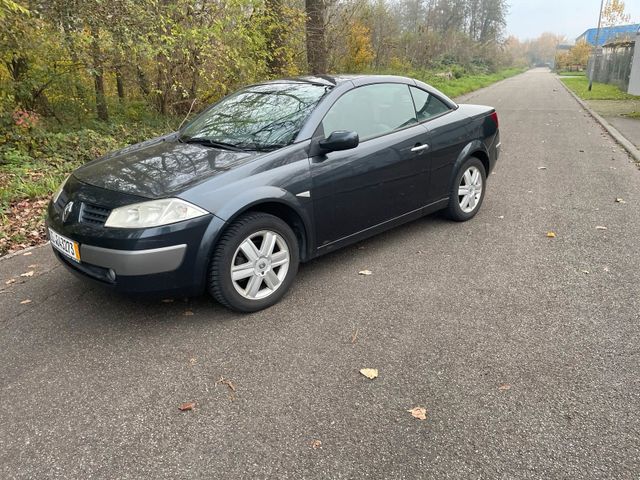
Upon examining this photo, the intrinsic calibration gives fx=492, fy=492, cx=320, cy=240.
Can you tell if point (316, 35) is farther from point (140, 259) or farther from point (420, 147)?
point (140, 259)

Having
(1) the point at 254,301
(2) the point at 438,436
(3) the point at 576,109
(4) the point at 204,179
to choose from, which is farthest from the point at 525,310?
(3) the point at 576,109

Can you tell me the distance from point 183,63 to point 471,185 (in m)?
6.23

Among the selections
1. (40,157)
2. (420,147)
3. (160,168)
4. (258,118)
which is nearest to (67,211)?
(160,168)

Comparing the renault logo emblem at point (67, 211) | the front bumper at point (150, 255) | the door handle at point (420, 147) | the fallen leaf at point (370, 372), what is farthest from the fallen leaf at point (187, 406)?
the door handle at point (420, 147)

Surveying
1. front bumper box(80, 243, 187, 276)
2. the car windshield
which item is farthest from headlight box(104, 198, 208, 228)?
the car windshield

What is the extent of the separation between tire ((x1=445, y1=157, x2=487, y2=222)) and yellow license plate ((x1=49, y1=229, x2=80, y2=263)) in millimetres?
3465

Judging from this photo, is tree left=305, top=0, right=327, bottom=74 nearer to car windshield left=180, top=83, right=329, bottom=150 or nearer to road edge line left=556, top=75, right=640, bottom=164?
road edge line left=556, top=75, right=640, bottom=164

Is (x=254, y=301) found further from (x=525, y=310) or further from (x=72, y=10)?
(x=72, y=10)

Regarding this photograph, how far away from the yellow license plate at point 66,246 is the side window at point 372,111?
1948mm

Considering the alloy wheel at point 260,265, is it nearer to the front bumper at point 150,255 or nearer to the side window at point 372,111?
the front bumper at point 150,255

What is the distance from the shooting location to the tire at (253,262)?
321 cm

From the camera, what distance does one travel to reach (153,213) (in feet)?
9.89

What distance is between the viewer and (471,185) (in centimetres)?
527

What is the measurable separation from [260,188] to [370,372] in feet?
4.60
